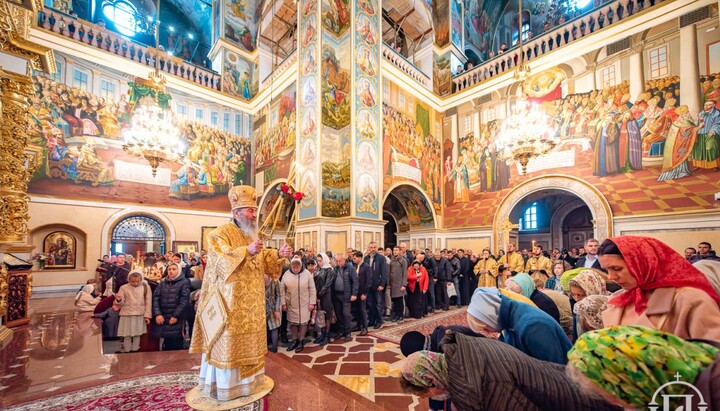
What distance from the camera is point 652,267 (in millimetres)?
1521

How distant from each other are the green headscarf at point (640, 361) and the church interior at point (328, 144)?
3118mm

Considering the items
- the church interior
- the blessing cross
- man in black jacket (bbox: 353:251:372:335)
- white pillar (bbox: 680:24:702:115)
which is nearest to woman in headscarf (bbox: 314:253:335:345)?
the church interior

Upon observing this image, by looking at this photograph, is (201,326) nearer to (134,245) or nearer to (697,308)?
(697,308)

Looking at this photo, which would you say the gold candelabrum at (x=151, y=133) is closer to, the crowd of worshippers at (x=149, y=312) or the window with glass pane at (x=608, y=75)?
the crowd of worshippers at (x=149, y=312)

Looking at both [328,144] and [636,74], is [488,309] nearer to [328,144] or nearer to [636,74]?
[328,144]

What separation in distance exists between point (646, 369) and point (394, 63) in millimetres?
13353

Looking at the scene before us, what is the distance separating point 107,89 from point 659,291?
15.3 m

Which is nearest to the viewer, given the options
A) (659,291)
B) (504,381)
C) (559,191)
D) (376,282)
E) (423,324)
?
(504,381)

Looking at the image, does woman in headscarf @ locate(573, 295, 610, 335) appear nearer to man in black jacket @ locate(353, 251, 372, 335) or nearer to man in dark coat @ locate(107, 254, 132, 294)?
man in black jacket @ locate(353, 251, 372, 335)

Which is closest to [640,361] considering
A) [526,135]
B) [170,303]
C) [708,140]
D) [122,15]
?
[170,303]

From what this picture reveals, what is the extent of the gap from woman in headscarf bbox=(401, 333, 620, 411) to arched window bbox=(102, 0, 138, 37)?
67.6 feet

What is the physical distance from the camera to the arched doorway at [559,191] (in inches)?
397

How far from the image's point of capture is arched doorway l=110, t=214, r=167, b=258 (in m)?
11.7

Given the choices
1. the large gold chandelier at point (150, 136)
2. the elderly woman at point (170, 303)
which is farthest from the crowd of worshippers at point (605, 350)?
the large gold chandelier at point (150, 136)
